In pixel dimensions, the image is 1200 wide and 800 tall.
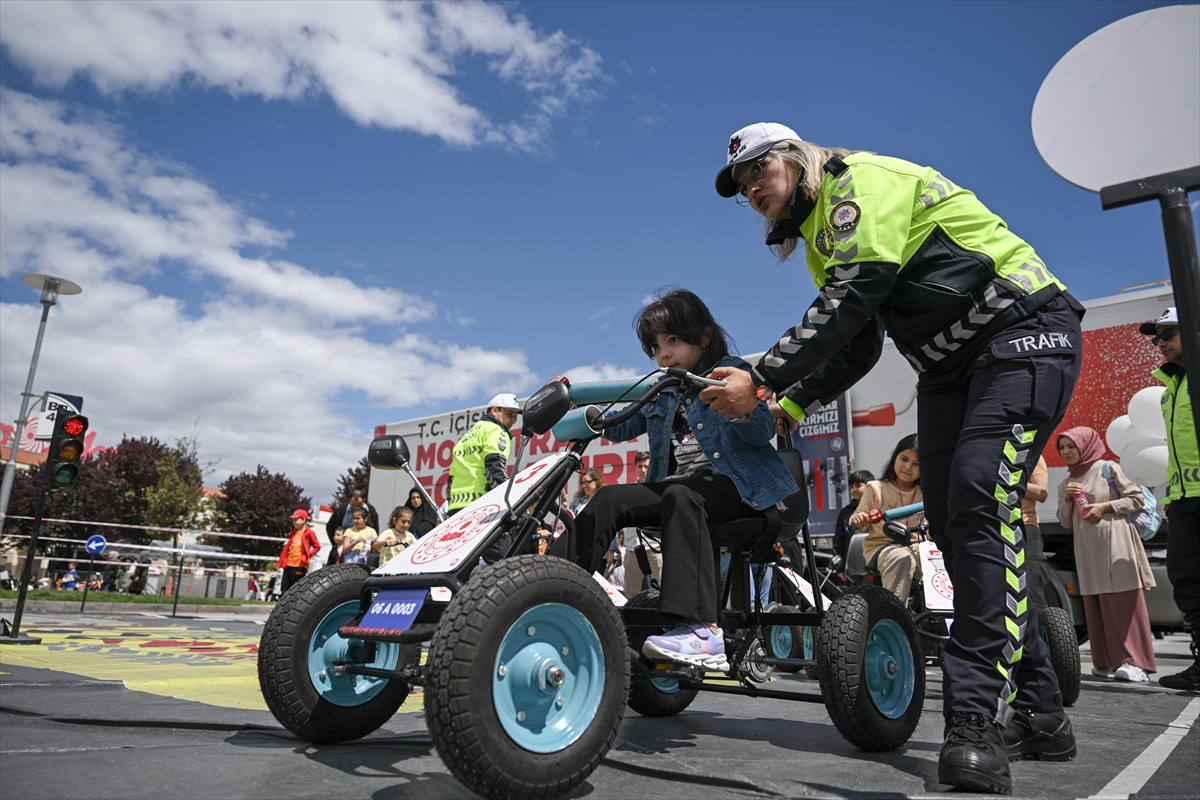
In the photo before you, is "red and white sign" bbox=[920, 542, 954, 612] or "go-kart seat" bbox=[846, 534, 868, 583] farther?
"go-kart seat" bbox=[846, 534, 868, 583]

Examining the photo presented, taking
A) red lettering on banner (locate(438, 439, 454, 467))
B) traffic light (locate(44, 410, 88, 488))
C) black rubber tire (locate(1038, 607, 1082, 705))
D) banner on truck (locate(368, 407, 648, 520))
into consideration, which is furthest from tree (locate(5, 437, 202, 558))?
black rubber tire (locate(1038, 607, 1082, 705))

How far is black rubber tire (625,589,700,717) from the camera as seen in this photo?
3125mm

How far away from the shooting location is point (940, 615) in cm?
438

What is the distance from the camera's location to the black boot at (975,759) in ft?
6.14

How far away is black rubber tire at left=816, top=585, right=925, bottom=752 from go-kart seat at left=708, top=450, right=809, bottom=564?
0.29 metres

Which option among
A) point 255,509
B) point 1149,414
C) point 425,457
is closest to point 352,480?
point 255,509

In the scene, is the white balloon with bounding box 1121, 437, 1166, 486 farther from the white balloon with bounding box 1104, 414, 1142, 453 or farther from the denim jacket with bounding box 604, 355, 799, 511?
the denim jacket with bounding box 604, 355, 799, 511

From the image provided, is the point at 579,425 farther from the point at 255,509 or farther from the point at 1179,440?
the point at 255,509

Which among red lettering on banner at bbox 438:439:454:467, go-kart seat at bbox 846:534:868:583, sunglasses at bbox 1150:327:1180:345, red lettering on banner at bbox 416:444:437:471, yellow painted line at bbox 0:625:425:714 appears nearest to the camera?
yellow painted line at bbox 0:625:425:714

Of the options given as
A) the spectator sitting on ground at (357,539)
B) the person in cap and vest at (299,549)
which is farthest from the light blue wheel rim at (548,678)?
the person in cap and vest at (299,549)

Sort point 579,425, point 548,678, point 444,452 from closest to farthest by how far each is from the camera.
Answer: point 548,678 → point 579,425 → point 444,452

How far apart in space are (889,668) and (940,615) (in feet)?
6.17

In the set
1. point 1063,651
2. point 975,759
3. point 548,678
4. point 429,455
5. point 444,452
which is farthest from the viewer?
point 429,455

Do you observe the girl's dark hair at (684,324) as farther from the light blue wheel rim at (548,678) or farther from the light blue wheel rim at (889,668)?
the light blue wheel rim at (548,678)
